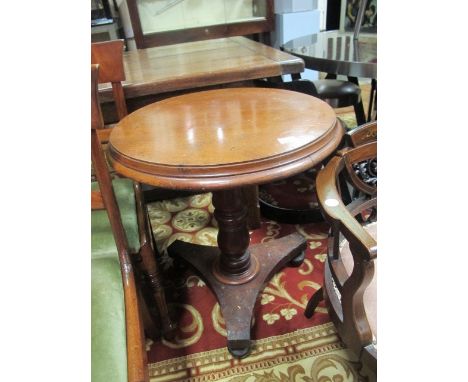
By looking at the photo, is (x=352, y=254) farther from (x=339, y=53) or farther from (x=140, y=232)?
(x=339, y=53)

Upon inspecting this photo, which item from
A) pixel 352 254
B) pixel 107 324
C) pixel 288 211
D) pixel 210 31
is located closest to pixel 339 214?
pixel 352 254

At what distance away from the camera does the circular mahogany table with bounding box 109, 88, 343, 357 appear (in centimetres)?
74

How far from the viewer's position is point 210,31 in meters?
2.51

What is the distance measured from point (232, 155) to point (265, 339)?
28.7 inches

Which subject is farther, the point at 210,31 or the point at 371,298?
the point at 210,31

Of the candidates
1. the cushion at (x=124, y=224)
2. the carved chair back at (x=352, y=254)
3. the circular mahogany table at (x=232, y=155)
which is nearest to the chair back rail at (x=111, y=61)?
the circular mahogany table at (x=232, y=155)

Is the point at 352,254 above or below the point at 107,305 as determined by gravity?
above

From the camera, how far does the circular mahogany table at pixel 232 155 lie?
742 mm

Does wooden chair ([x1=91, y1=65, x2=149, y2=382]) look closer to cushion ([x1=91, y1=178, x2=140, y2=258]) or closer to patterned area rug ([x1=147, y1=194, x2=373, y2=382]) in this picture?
cushion ([x1=91, y1=178, x2=140, y2=258])

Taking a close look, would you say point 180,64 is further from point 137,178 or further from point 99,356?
point 99,356

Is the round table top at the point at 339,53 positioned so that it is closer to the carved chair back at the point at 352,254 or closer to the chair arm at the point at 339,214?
the carved chair back at the point at 352,254
